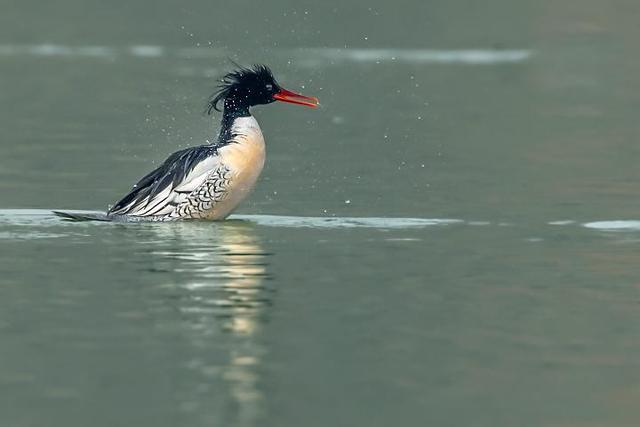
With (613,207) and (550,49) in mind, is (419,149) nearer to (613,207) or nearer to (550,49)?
(613,207)

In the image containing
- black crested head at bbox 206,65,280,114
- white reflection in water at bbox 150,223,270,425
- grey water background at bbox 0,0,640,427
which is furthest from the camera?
black crested head at bbox 206,65,280,114

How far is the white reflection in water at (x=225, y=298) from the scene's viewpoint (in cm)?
995

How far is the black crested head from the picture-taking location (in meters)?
17.0

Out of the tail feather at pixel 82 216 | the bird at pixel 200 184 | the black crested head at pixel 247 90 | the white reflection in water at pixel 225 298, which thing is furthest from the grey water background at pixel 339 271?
the black crested head at pixel 247 90

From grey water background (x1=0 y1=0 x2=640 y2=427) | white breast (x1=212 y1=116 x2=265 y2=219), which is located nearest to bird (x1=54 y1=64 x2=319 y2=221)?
white breast (x1=212 y1=116 x2=265 y2=219)

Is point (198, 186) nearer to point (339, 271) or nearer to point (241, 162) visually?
point (241, 162)

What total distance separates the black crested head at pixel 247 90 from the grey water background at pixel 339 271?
3.21 feet

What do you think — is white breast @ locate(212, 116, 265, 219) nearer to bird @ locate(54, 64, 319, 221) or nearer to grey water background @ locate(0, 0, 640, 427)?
bird @ locate(54, 64, 319, 221)

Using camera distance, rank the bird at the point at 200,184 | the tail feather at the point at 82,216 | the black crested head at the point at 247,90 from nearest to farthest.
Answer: the tail feather at the point at 82,216
the bird at the point at 200,184
the black crested head at the point at 247,90

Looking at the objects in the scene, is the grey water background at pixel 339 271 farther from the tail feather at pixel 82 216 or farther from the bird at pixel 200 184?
the bird at pixel 200 184

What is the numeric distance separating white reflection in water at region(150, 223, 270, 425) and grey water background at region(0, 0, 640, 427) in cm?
3

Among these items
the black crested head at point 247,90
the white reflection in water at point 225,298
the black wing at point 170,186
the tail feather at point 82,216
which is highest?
the black crested head at point 247,90

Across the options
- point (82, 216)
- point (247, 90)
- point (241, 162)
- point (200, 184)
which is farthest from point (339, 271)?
point (247, 90)

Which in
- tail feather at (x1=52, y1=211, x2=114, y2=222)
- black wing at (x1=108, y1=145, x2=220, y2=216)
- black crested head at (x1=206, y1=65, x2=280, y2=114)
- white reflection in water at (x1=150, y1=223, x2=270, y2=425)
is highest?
black crested head at (x1=206, y1=65, x2=280, y2=114)
